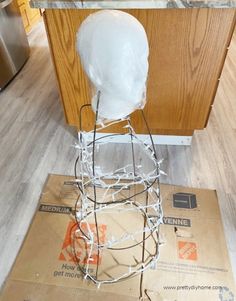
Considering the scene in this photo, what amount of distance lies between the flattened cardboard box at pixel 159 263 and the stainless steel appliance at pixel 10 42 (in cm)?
136

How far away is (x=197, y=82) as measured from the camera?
1.23 meters

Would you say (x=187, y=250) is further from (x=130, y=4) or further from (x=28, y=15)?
(x=28, y=15)

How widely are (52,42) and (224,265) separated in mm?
1188

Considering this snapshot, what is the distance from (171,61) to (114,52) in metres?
0.64

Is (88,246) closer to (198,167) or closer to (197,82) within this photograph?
(198,167)

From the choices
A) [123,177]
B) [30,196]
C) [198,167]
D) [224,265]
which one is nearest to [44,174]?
[30,196]

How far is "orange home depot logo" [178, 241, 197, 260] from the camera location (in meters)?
1.07

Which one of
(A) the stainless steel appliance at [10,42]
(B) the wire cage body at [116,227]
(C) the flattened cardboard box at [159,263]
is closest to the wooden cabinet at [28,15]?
Answer: (A) the stainless steel appliance at [10,42]

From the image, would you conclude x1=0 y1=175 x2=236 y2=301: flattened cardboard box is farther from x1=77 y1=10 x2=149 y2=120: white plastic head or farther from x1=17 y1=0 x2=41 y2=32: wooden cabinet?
x1=17 y1=0 x2=41 y2=32: wooden cabinet

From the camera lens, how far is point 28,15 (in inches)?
115

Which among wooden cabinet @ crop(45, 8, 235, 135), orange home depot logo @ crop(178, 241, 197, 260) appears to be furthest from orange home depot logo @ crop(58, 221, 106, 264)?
wooden cabinet @ crop(45, 8, 235, 135)

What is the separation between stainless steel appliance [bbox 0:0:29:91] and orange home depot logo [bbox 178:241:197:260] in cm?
181

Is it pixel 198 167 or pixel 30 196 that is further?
pixel 198 167

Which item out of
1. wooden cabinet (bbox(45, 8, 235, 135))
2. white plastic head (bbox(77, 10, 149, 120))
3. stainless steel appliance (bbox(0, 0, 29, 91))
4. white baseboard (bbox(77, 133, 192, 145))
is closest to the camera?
white plastic head (bbox(77, 10, 149, 120))
